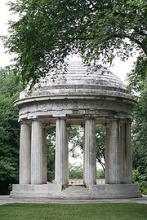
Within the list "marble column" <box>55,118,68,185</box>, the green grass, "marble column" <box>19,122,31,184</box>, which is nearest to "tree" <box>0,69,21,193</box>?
"marble column" <box>19,122,31,184</box>

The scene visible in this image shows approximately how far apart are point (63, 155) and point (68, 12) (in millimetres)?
18913

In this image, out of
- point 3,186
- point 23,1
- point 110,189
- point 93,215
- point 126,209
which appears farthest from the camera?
point 3,186

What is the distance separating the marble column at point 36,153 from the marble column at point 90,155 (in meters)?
4.31

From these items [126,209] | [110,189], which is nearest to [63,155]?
[110,189]

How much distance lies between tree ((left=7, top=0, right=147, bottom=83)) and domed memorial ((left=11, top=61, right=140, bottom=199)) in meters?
12.4

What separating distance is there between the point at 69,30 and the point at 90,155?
57.8 ft

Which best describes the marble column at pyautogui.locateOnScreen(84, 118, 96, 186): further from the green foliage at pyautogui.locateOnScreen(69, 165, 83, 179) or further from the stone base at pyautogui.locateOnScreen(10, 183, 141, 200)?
the green foliage at pyautogui.locateOnScreen(69, 165, 83, 179)

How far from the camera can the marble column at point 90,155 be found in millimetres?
43469

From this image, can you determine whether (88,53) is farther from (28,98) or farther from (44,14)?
(28,98)

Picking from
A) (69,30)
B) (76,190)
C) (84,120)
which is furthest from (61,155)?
(69,30)

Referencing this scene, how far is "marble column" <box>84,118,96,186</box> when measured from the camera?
4347 centimetres

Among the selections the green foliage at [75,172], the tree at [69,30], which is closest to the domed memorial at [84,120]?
the tree at [69,30]

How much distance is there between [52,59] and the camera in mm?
30328

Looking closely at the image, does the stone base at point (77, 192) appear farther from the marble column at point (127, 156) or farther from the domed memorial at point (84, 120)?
the marble column at point (127, 156)
